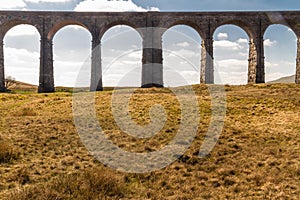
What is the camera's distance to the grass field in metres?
8.76

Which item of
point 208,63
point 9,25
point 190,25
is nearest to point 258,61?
point 208,63

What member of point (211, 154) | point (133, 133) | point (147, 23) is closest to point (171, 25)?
point (147, 23)

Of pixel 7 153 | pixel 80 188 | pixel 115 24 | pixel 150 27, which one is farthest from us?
pixel 115 24

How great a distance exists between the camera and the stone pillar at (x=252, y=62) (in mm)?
39062

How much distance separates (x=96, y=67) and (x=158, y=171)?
29200mm

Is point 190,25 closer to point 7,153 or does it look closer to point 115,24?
point 115,24

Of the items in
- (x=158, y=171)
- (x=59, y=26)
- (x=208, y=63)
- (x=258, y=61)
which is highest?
(x=59, y=26)

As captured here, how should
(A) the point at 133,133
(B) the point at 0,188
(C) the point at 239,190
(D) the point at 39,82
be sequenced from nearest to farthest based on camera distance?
(B) the point at 0,188 < (C) the point at 239,190 < (A) the point at 133,133 < (D) the point at 39,82

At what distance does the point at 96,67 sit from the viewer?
38.0 metres

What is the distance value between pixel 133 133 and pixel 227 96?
13.6 m

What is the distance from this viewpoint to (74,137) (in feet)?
45.6

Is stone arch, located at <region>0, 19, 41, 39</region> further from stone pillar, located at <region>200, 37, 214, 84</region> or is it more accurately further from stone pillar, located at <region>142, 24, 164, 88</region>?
stone pillar, located at <region>200, 37, 214, 84</region>

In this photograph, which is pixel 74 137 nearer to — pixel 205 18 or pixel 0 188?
pixel 0 188

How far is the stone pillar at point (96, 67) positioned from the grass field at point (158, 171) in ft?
63.7
